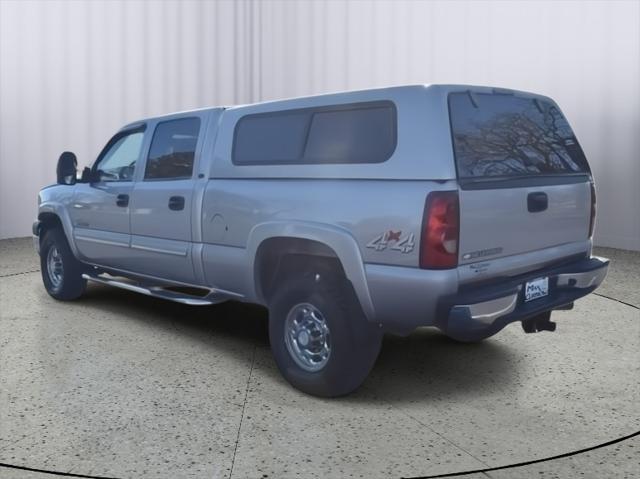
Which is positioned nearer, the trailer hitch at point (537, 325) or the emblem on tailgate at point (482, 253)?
the emblem on tailgate at point (482, 253)

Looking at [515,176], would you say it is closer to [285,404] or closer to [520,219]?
[520,219]

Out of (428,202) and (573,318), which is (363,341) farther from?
(573,318)

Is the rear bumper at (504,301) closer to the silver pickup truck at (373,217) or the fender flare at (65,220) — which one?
the silver pickup truck at (373,217)

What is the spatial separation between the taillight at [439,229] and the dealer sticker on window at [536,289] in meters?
0.72

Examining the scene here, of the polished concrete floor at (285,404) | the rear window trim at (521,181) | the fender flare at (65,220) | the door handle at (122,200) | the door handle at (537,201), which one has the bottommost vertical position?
the polished concrete floor at (285,404)

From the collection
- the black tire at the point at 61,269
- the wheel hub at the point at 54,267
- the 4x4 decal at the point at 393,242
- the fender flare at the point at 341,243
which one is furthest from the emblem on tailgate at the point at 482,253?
the wheel hub at the point at 54,267

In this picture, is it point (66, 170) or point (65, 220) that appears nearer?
point (66, 170)

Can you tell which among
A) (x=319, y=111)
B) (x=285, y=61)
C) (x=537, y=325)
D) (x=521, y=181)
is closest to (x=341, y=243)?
(x=319, y=111)

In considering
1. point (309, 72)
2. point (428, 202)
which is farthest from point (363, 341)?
point (309, 72)

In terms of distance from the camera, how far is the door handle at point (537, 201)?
3.83 metres

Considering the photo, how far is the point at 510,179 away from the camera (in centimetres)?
378

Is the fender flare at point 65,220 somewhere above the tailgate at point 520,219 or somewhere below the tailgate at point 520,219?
below

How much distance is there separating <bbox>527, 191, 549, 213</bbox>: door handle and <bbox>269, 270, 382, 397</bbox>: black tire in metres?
1.16

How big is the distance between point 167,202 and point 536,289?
276 cm
